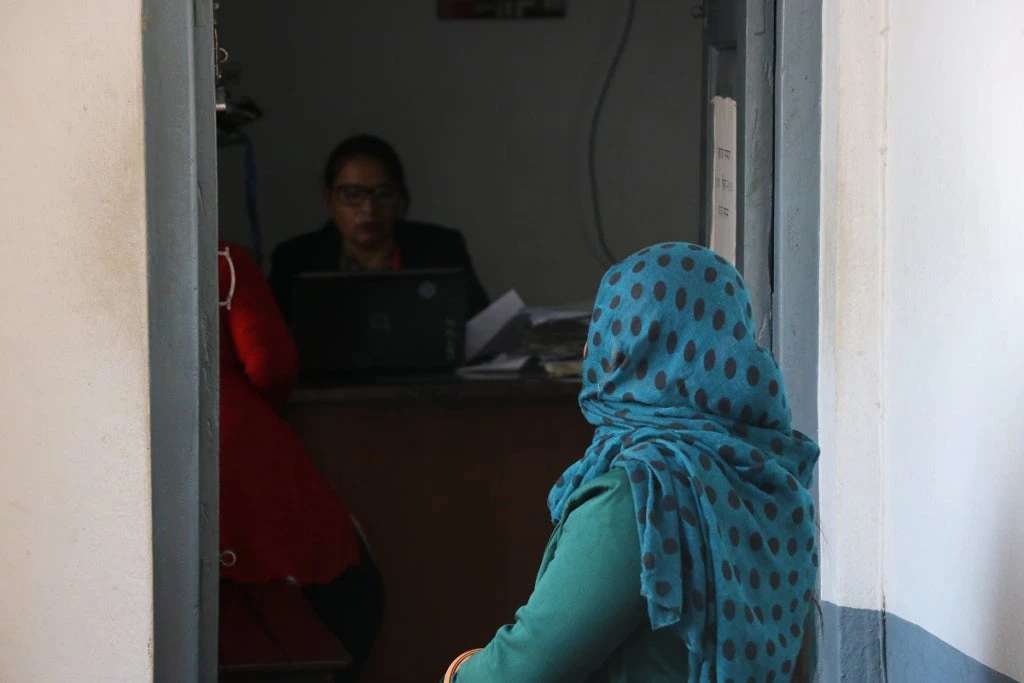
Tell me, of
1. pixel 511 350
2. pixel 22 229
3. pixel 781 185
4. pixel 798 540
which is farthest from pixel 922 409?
pixel 511 350

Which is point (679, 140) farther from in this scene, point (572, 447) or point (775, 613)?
point (775, 613)

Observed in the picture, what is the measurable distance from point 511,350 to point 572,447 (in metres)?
0.70

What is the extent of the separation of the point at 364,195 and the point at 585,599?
10.7 ft

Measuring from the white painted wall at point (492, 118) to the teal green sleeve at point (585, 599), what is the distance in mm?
4499

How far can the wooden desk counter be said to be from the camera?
12.5ft

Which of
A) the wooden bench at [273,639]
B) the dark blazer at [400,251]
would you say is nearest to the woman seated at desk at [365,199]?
the dark blazer at [400,251]

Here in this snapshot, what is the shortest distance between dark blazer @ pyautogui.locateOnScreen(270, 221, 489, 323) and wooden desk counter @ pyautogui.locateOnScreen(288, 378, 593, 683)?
141 cm

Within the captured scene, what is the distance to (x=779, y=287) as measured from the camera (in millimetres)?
2699

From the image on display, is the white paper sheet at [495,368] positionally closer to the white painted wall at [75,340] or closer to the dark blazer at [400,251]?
the dark blazer at [400,251]

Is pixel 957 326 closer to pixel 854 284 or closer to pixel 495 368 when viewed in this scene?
pixel 854 284

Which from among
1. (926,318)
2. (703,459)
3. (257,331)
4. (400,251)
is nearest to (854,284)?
(926,318)

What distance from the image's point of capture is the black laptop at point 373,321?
4.16 m

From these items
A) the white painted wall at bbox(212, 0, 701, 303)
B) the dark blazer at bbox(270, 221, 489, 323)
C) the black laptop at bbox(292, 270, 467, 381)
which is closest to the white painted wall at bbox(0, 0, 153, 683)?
the black laptop at bbox(292, 270, 467, 381)

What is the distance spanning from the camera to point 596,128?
5.97m
